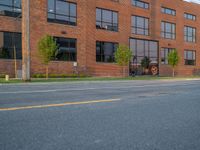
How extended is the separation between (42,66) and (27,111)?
23.0 meters

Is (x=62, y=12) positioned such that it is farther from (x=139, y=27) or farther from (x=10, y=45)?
(x=139, y=27)

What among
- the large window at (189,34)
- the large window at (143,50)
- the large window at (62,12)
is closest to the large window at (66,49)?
the large window at (62,12)

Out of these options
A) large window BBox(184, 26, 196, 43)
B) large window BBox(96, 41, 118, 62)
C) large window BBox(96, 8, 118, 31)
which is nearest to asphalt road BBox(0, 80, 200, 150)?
large window BBox(96, 41, 118, 62)

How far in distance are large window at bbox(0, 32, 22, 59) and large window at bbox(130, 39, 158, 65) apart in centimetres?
1656

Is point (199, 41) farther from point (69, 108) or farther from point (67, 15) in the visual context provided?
point (69, 108)

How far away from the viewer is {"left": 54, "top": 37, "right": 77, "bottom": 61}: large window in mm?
30000

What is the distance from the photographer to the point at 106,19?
34625mm

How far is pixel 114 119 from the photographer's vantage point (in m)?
5.37

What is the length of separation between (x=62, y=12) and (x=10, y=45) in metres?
7.35

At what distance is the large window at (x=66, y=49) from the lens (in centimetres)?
3000

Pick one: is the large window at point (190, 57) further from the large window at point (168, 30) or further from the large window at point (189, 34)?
the large window at point (168, 30)

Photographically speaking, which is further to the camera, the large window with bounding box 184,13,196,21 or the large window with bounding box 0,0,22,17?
the large window with bounding box 184,13,196,21

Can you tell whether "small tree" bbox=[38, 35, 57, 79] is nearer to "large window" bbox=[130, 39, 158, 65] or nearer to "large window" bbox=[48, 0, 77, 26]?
"large window" bbox=[48, 0, 77, 26]

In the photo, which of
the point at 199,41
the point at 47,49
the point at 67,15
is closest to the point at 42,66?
the point at 47,49
